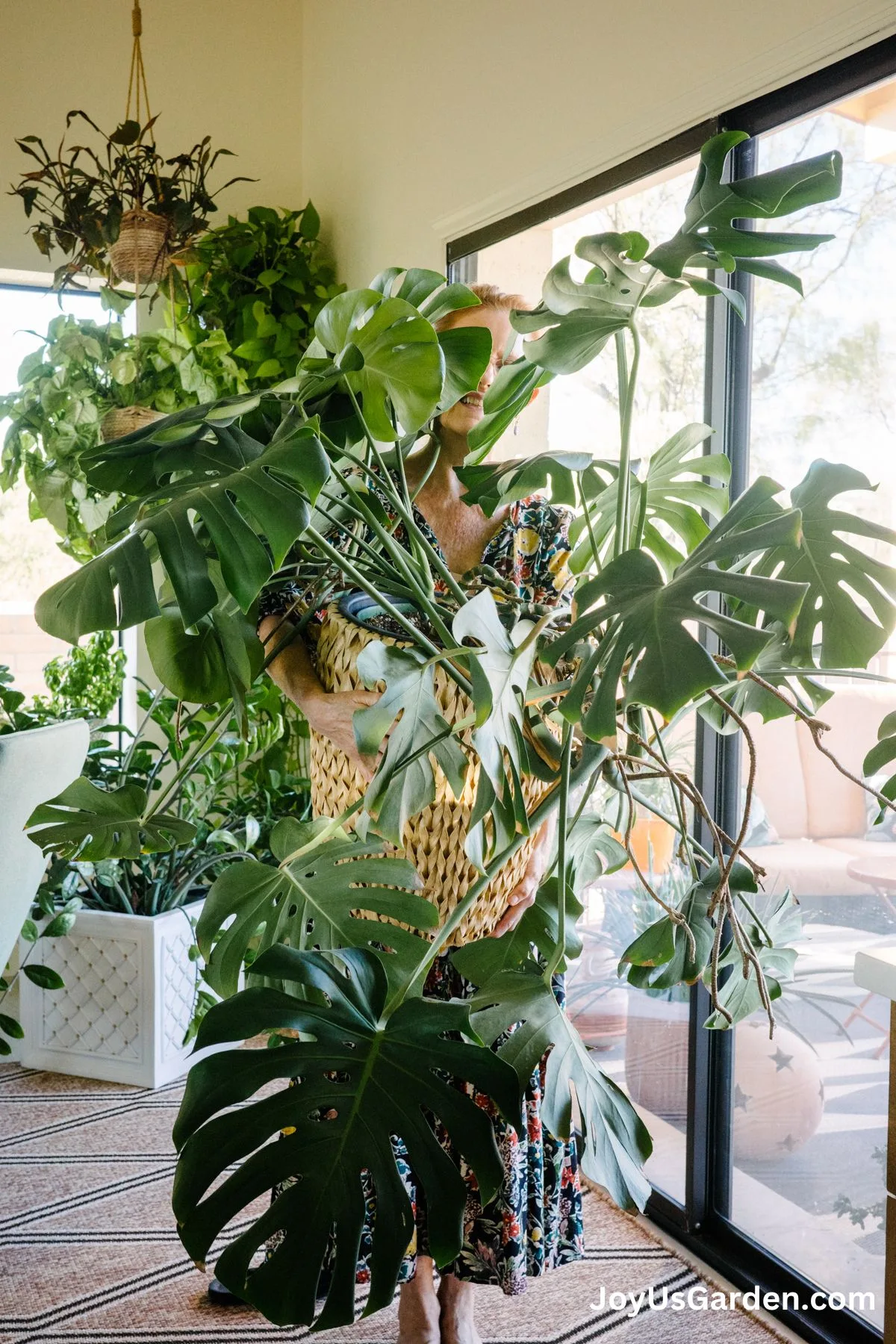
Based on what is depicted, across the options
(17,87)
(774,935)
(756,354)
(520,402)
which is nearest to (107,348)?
(17,87)

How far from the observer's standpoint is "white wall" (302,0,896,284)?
1698 millimetres

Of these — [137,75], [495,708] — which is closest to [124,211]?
[137,75]

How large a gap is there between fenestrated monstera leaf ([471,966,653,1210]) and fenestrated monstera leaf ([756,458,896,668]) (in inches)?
15.0

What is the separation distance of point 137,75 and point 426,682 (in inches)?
124

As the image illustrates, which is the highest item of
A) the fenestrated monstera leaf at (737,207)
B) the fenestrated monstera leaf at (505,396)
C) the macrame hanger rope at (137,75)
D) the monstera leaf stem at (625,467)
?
the macrame hanger rope at (137,75)

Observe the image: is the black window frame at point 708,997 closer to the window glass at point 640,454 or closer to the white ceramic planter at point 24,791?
the window glass at point 640,454

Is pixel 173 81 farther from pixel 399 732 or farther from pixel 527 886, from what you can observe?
pixel 399 732

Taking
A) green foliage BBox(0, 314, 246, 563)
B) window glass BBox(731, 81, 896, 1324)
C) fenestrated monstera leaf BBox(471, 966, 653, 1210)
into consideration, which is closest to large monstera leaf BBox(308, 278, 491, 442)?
fenestrated monstera leaf BBox(471, 966, 653, 1210)

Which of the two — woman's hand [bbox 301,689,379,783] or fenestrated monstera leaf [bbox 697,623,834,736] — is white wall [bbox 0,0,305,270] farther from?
fenestrated monstera leaf [bbox 697,623,834,736]

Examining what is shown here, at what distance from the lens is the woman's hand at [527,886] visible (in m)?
1.29

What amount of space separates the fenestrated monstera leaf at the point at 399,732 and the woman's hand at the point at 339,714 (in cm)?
23

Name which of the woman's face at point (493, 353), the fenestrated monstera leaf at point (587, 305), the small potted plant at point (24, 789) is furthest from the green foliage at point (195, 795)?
the fenestrated monstera leaf at point (587, 305)

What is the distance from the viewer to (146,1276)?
6.48ft

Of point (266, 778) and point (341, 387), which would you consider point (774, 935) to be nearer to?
point (341, 387)
